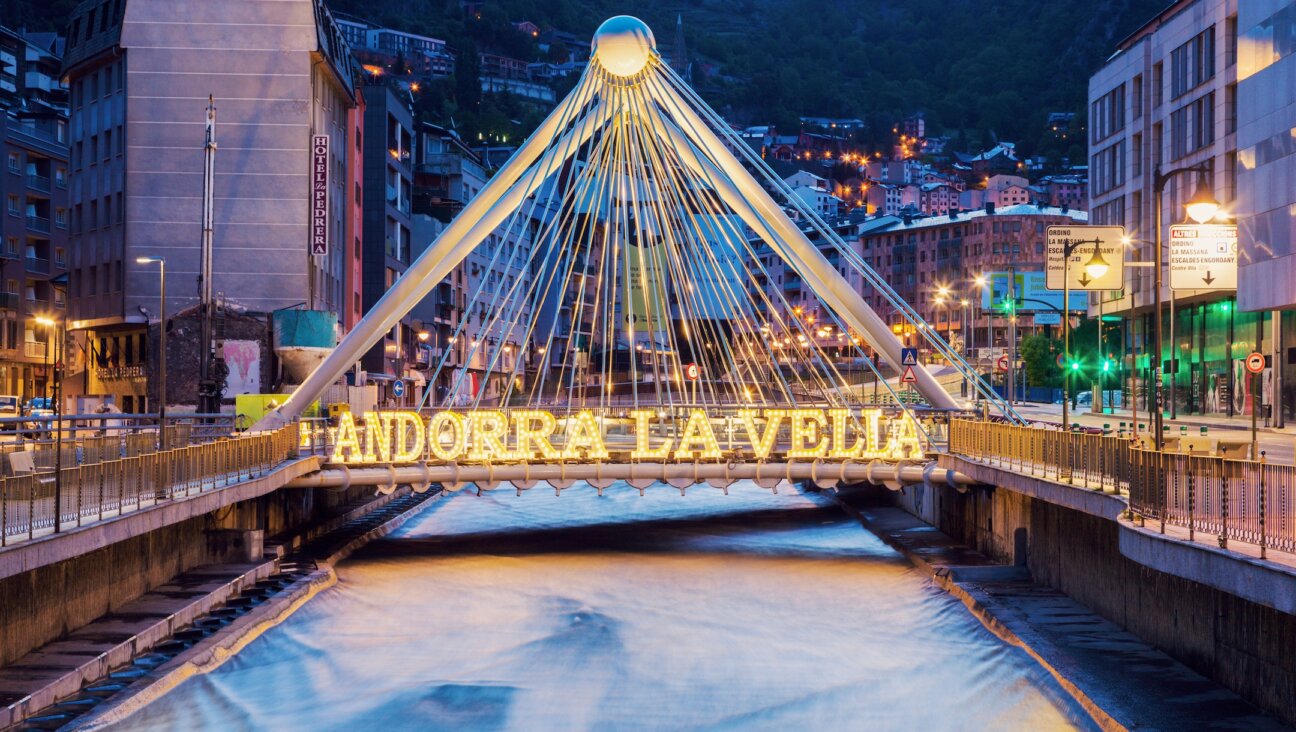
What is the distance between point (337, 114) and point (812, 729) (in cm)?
6171

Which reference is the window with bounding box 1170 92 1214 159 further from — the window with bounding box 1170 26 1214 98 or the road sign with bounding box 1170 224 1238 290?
the road sign with bounding box 1170 224 1238 290

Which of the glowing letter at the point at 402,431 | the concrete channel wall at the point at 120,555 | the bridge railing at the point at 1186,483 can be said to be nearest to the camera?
the bridge railing at the point at 1186,483

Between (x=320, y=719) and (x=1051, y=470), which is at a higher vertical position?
(x=1051, y=470)

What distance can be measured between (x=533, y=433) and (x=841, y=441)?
365 inches

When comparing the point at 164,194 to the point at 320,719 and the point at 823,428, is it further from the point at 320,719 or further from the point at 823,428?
the point at 320,719

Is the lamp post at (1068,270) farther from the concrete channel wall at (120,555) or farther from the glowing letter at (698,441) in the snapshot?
the concrete channel wall at (120,555)

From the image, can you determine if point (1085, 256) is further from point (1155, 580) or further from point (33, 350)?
point (33, 350)

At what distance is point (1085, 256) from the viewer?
132 ft

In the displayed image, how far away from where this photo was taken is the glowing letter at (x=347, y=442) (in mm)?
40844

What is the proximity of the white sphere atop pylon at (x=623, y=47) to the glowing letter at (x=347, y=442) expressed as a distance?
587 inches

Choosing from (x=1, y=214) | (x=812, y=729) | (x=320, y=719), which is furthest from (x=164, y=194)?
(x=812, y=729)

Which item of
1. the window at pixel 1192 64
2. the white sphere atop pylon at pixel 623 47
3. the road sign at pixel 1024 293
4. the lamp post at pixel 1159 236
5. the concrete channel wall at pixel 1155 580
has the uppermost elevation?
the window at pixel 1192 64

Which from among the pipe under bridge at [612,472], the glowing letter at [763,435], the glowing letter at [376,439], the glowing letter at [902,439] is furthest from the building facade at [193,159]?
the glowing letter at [902,439]

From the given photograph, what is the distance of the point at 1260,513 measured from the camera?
1855 cm
